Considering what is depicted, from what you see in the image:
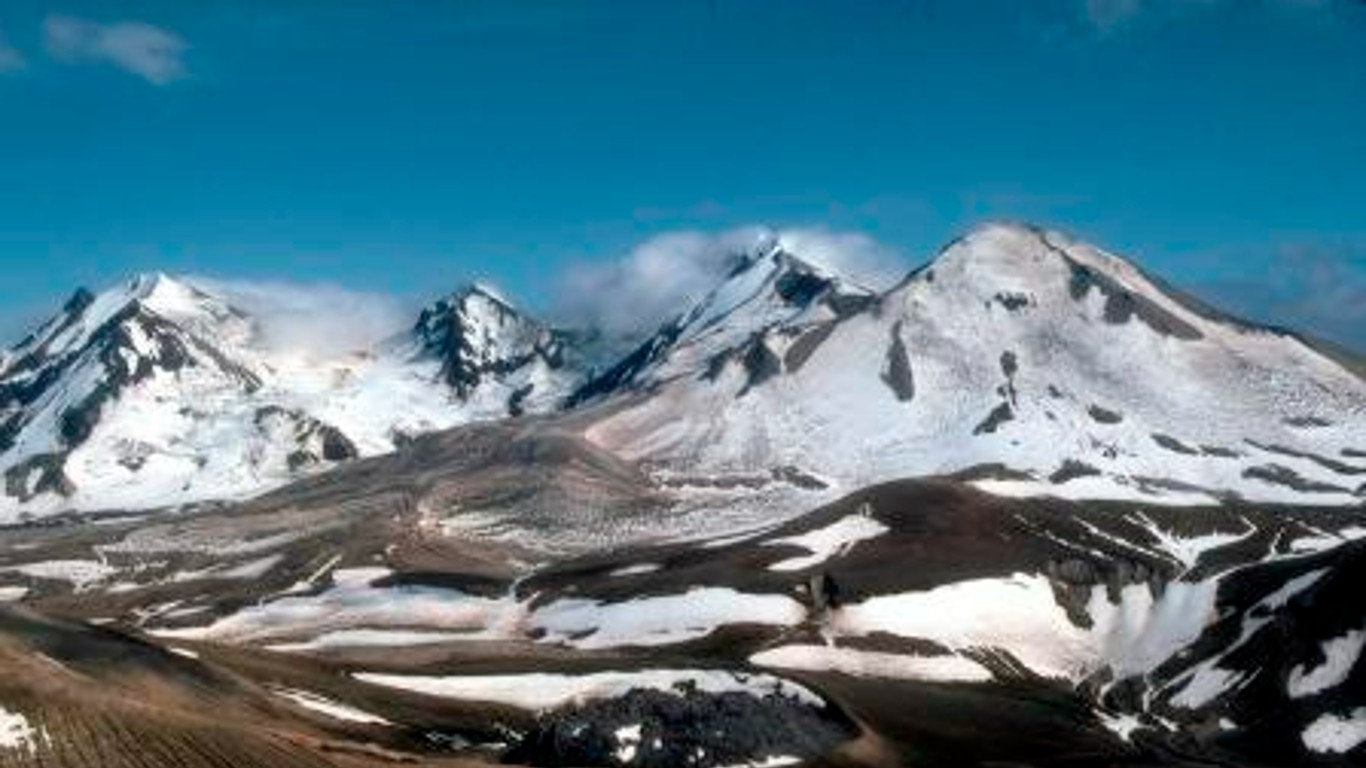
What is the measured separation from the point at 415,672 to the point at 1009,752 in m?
61.2

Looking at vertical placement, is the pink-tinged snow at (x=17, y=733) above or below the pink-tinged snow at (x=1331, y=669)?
below

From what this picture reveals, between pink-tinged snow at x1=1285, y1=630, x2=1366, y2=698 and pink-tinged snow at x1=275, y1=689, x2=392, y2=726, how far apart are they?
276ft

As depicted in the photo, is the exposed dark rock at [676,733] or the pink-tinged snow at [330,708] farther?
the pink-tinged snow at [330,708]

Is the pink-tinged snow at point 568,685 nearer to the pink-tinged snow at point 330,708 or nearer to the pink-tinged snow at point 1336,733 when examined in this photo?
the pink-tinged snow at point 330,708

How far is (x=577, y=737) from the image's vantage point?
14512 centimetres

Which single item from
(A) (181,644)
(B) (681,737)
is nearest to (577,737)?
(B) (681,737)

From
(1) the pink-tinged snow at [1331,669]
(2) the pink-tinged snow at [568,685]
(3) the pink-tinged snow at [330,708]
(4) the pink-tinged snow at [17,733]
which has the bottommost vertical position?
(4) the pink-tinged snow at [17,733]

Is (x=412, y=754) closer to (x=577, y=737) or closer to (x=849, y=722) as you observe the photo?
(x=577, y=737)

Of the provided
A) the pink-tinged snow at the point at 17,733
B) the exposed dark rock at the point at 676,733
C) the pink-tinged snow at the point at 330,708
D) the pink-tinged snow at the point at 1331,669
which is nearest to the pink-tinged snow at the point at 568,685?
the exposed dark rock at the point at 676,733

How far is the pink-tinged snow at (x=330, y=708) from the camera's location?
151 m

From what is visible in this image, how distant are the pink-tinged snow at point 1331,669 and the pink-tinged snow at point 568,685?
47.6 metres

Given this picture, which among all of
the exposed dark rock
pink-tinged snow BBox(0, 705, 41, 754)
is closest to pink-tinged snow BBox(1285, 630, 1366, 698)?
the exposed dark rock

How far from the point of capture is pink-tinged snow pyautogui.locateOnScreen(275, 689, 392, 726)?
151 m

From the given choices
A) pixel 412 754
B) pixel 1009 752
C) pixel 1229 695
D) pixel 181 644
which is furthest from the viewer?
pixel 1229 695
